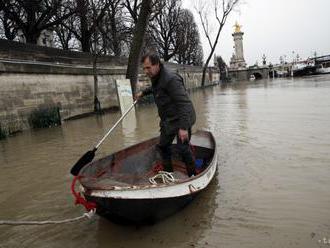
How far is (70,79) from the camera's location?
20062 millimetres

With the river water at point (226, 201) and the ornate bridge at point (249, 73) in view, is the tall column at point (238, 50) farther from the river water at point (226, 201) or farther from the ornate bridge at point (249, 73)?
the river water at point (226, 201)

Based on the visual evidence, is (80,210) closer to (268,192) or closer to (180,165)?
(180,165)

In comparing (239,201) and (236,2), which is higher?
→ (236,2)

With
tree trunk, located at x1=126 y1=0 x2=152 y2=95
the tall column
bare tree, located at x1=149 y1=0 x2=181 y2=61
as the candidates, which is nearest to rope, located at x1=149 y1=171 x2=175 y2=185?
tree trunk, located at x1=126 y1=0 x2=152 y2=95

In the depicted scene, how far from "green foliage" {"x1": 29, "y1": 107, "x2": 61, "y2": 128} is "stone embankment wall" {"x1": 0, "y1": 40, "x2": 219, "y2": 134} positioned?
20cm

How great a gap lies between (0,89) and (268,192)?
38.0 ft

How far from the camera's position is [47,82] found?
17812 mm

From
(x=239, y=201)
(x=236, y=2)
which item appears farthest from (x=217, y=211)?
(x=236, y=2)

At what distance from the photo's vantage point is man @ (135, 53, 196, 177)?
518cm

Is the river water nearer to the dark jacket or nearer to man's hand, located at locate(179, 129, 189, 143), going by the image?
man's hand, located at locate(179, 129, 189, 143)

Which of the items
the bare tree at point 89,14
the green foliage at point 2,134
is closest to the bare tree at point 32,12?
the bare tree at point 89,14

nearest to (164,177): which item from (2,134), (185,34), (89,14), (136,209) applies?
(136,209)

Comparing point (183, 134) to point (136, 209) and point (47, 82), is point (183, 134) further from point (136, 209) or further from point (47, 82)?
point (47, 82)

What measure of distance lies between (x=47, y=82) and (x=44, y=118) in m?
2.31
